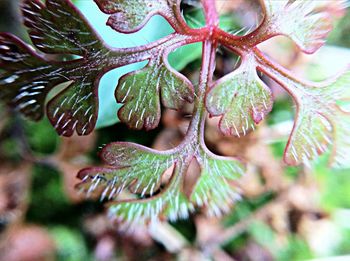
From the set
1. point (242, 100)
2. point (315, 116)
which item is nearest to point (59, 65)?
point (242, 100)

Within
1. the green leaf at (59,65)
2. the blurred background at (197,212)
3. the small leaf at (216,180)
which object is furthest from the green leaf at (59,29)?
the blurred background at (197,212)

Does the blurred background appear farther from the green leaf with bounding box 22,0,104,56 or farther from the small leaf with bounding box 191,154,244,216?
the green leaf with bounding box 22,0,104,56

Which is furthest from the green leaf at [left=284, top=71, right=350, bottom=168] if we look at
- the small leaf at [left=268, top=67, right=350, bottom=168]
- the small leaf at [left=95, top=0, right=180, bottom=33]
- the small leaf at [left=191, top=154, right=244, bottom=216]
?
the small leaf at [left=95, top=0, right=180, bottom=33]

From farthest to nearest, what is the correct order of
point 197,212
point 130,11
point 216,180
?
1. point 197,212
2. point 216,180
3. point 130,11

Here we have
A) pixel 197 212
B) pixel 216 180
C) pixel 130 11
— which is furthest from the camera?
pixel 197 212

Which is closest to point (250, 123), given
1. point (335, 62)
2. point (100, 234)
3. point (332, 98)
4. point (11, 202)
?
point (332, 98)

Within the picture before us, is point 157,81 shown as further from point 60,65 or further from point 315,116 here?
point 315,116

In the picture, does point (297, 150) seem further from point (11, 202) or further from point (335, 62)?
point (11, 202)
